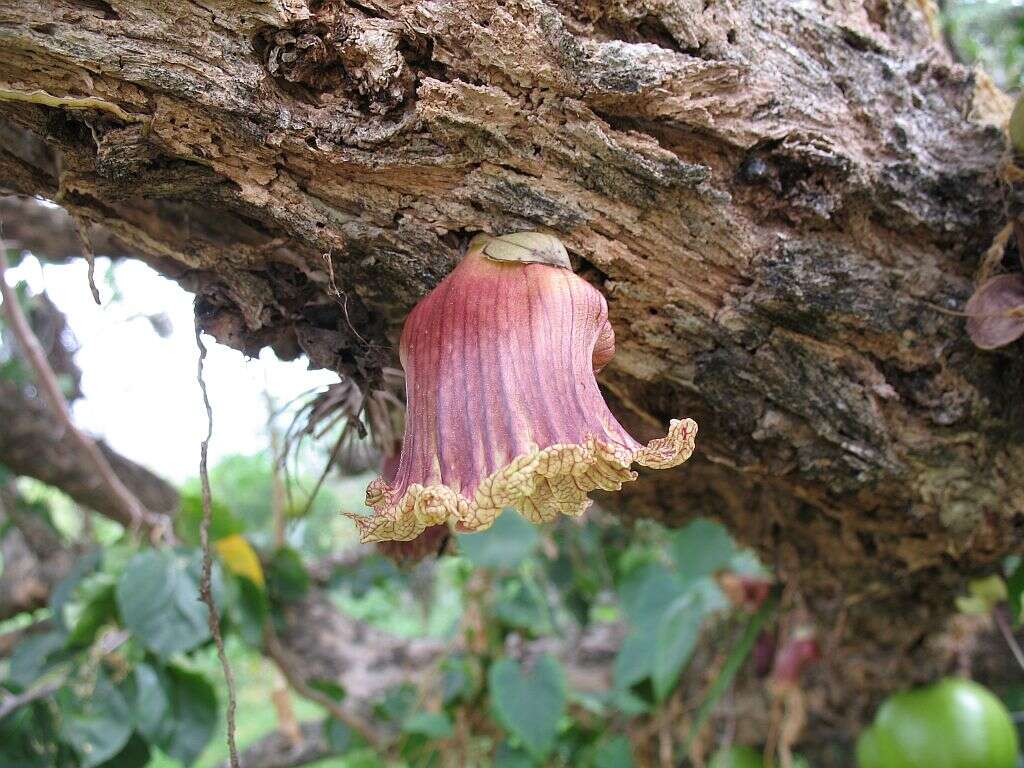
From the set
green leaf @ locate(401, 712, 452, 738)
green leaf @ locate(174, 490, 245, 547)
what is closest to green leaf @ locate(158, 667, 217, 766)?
green leaf @ locate(174, 490, 245, 547)

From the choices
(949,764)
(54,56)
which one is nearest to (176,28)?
(54,56)

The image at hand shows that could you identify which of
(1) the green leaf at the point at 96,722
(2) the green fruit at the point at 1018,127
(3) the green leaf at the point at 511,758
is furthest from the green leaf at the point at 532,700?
(2) the green fruit at the point at 1018,127

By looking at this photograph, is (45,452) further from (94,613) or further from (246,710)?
(246,710)

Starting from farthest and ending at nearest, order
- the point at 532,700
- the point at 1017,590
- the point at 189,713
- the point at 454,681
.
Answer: the point at 454,681, the point at 532,700, the point at 189,713, the point at 1017,590

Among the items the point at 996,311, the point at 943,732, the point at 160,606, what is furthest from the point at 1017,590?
the point at 160,606

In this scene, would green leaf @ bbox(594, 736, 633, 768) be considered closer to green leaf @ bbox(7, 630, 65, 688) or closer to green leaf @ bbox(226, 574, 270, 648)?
green leaf @ bbox(226, 574, 270, 648)

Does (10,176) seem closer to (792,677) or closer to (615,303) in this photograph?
(615,303)
